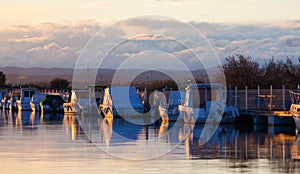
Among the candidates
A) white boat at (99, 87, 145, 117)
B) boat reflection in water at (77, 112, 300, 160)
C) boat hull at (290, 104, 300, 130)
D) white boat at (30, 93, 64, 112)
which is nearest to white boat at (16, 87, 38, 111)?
white boat at (30, 93, 64, 112)

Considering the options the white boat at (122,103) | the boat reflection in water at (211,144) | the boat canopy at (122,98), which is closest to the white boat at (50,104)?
the white boat at (122,103)

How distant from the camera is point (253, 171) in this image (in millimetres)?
21391

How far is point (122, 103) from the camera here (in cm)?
6669

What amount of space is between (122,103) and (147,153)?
129 feet

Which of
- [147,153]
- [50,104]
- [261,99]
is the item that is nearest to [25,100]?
[50,104]

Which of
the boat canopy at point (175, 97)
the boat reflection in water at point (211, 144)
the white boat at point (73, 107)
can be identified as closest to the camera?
the boat reflection in water at point (211, 144)

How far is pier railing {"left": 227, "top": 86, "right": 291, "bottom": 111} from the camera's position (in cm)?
5400

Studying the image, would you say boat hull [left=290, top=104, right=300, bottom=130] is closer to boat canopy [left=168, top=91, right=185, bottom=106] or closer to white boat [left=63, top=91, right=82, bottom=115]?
boat canopy [left=168, top=91, right=185, bottom=106]

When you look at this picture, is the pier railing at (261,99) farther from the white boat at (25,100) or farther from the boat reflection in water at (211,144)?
the white boat at (25,100)

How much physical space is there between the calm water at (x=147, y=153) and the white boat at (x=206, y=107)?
473 inches

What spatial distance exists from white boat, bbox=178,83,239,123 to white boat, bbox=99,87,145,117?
11.1 meters

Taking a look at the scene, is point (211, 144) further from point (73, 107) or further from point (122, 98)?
point (73, 107)

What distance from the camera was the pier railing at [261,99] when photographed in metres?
54.0

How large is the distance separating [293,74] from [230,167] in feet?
173
